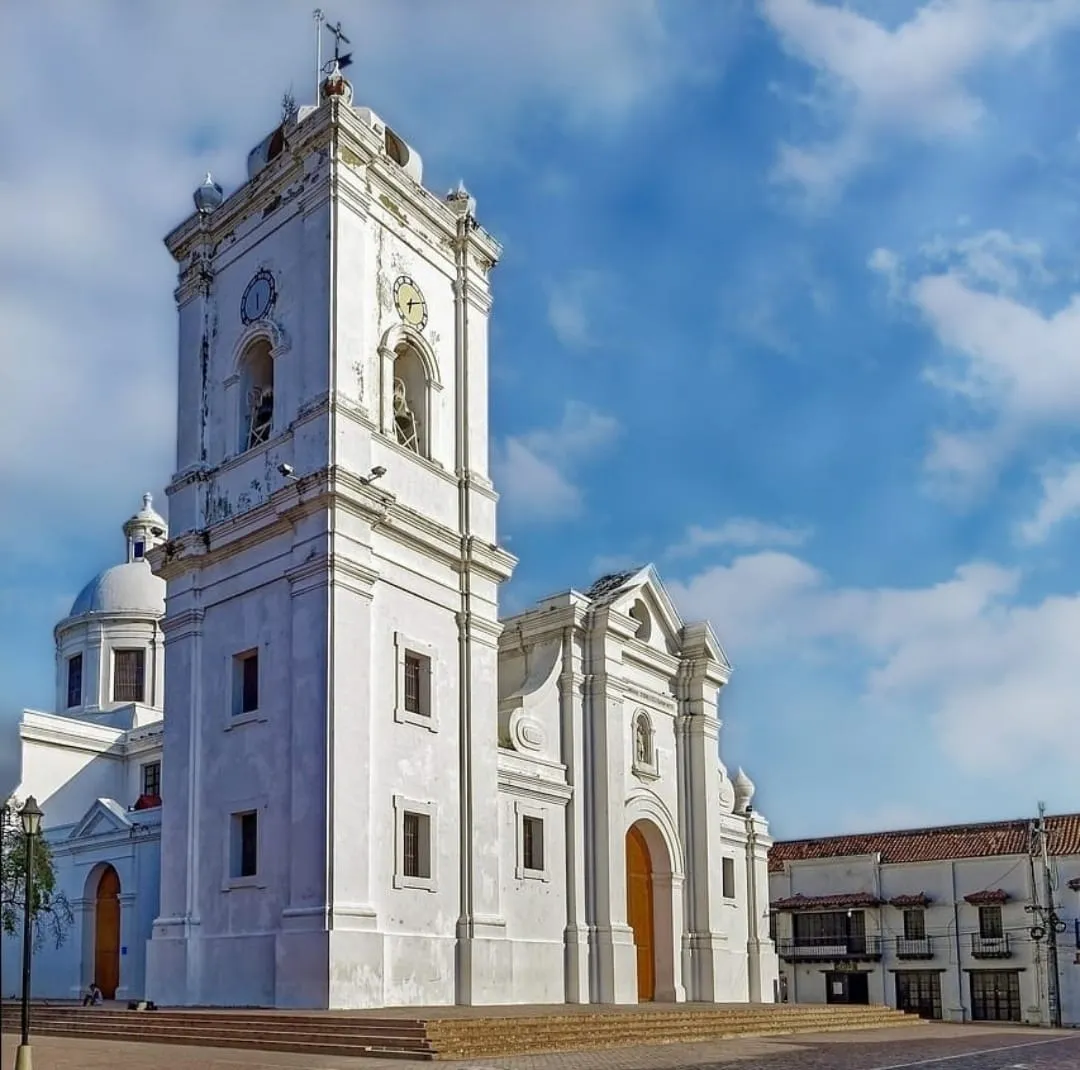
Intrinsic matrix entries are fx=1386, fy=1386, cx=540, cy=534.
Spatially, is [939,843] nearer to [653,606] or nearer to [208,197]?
[653,606]

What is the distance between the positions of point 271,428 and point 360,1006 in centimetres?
1005

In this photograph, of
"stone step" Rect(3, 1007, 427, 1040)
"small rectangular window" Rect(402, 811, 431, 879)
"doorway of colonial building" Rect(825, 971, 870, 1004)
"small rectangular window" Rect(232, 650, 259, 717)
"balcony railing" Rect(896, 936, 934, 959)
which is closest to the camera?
"stone step" Rect(3, 1007, 427, 1040)

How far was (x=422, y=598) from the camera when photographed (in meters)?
24.4

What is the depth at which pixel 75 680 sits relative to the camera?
39.2 meters

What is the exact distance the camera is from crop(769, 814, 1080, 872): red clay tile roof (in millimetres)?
48500

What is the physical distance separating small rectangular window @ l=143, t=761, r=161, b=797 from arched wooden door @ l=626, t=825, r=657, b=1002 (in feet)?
40.2

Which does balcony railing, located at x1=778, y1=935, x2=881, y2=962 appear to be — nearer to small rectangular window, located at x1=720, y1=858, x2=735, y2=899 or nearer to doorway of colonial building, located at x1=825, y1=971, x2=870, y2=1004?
doorway of colonial building, located at x1=825, y1=971, x2=870, y2=1004

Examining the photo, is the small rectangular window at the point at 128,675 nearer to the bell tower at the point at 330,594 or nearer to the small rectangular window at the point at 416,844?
the bell tower at the point at 330,594

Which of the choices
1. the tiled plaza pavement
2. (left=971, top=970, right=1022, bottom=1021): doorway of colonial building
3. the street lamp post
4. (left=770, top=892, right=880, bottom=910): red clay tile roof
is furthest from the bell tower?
(left=770, top=892, right=880, bottom=910): red clay tile roof

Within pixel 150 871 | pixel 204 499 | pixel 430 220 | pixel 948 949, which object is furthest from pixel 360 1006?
pixel 948 949

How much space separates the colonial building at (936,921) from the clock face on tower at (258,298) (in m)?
32.7

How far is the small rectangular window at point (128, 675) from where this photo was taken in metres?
38.6

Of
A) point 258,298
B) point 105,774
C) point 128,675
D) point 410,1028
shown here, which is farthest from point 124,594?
point 410,1028

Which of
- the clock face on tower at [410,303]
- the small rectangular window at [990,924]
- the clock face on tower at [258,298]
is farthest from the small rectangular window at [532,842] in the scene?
the small rectangular window at [990,924]
